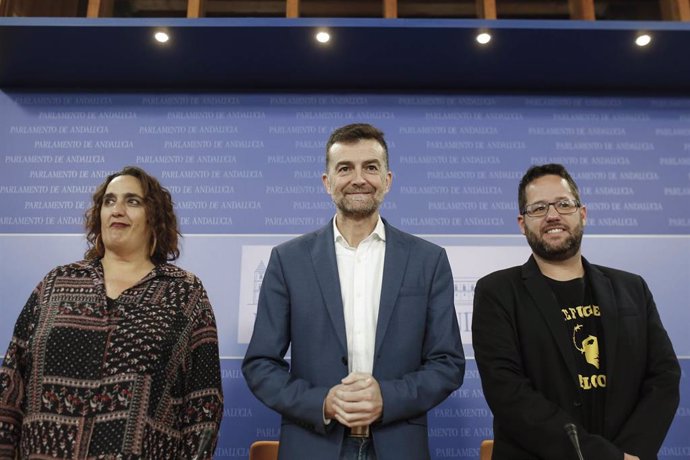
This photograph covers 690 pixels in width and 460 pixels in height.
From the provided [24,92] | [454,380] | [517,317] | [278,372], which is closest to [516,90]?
[517,317]

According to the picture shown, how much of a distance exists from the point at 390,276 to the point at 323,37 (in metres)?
1.54

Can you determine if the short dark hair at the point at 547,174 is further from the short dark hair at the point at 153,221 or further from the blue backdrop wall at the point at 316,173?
the short dark hair at the point at 153,221

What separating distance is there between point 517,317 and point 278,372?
0.83 metres

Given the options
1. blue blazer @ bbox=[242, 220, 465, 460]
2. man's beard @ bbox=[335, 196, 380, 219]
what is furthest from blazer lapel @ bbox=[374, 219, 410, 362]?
man's beard @ bbox=[335, 196, 380, 219]

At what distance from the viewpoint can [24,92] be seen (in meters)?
3.52

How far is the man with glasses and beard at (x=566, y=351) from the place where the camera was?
6.23ft

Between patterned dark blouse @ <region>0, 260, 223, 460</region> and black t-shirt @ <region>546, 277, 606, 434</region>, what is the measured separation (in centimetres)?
120

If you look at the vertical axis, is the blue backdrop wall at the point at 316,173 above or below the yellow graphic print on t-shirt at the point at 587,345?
above

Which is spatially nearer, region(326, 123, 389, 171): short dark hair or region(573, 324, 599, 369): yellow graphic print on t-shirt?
region(573, 324, 599, 369): yellow graphic print on t-shirt

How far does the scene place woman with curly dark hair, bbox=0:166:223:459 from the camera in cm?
186

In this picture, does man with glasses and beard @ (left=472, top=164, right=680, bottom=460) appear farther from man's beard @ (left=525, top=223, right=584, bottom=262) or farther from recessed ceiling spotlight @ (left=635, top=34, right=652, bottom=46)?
recessed ceiling spotlight @ (left=635, top=34, right=652, bottom=46)

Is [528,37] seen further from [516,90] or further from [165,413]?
[165,413]

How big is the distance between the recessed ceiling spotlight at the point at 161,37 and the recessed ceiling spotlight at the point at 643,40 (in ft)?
7.83

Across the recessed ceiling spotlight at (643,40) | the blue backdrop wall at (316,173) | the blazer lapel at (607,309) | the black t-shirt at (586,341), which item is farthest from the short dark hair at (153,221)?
the recessed ceiling spotlight at (643,40)
